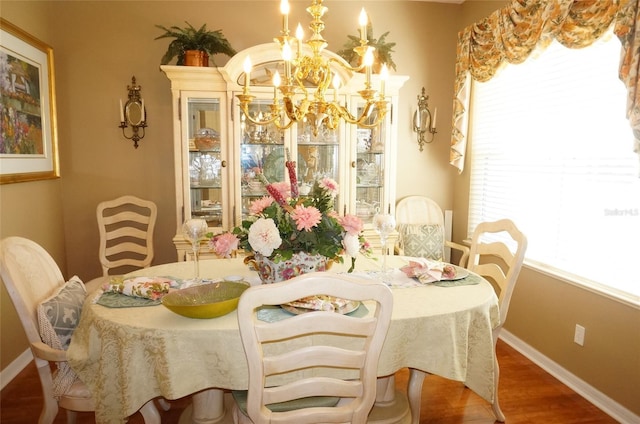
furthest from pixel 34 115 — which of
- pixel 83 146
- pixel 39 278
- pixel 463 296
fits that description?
pixel 463 296

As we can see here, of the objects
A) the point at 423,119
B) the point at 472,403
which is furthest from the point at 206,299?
the point at 423,119

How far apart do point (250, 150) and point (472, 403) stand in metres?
2.27

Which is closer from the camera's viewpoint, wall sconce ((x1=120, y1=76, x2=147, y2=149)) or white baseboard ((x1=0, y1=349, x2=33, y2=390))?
white baseboard ((x1=0, y1=349, x2=33, y2=390))

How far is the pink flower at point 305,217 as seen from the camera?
1479 mm

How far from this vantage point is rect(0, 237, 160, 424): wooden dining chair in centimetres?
150

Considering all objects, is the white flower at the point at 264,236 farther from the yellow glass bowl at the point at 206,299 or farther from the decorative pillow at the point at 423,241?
the decorative pillow at the point at 423,241

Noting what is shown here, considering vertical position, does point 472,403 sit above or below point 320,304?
below

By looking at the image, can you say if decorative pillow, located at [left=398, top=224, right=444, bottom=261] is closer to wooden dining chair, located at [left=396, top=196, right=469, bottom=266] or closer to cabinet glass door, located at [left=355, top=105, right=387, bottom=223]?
wooden dining chair, located at [left=396, top=196, right=469, bottom=266]

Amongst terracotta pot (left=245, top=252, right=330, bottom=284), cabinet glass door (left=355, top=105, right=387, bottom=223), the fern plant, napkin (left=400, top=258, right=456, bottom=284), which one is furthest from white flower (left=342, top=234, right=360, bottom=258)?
the fern plant

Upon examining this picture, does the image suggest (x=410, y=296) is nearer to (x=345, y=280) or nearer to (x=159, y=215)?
(x=345, y=280)

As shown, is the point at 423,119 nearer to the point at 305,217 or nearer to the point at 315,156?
the point at 315,156

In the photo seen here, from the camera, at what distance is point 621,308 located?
210cm

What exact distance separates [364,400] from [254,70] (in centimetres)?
262

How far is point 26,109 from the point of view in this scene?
271 centimetres
